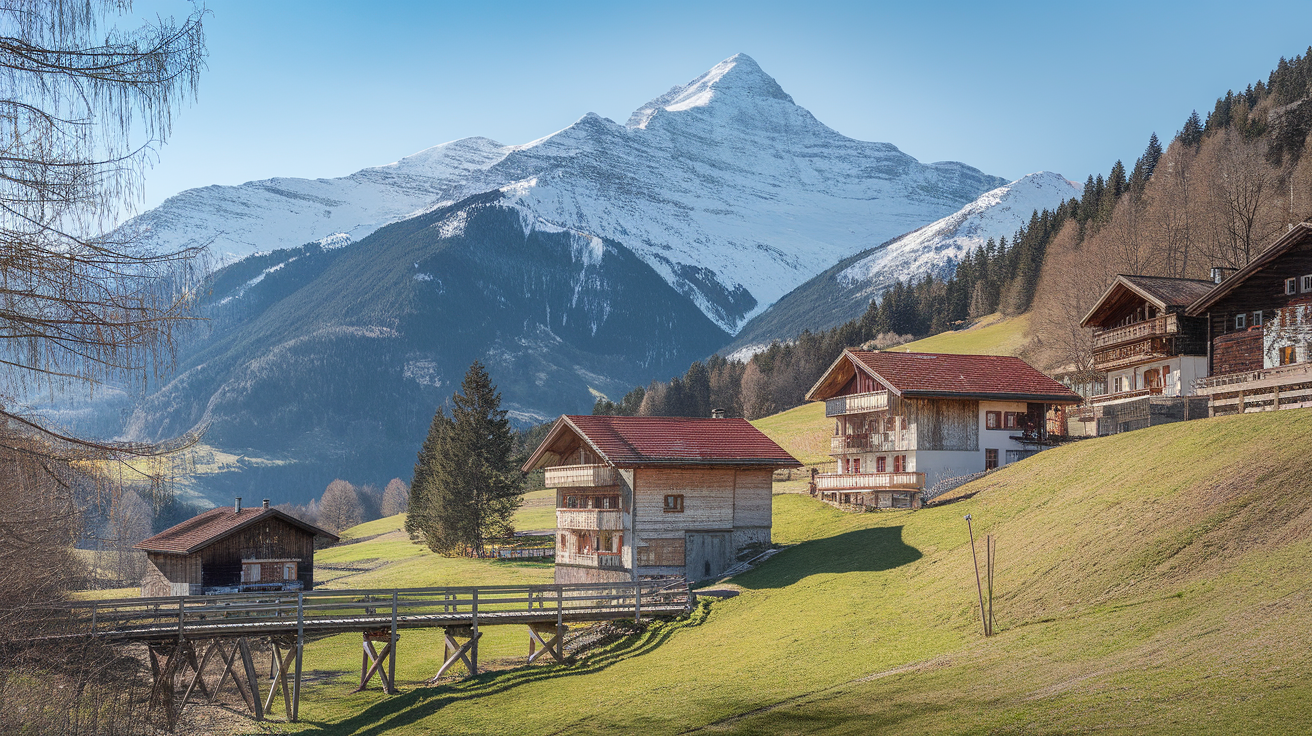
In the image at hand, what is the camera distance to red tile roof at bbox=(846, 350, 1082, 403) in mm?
53906

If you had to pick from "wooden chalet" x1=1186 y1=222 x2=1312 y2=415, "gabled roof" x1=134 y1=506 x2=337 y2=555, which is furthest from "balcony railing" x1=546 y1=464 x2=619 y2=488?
"wooden chalet" x1=1186 y1=222 x2=1312 y2=415

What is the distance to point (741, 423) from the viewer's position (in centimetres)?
5644

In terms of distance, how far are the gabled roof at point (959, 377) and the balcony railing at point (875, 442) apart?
255 cm

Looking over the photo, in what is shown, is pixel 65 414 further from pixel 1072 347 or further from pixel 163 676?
pixel 1072 347

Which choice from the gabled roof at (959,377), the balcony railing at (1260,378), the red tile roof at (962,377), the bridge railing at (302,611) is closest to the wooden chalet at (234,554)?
the bridge railing at (302,611)

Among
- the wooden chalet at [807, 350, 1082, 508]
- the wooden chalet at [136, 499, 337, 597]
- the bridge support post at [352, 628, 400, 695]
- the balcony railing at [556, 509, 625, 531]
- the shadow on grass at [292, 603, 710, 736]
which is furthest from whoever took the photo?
the wooden chalet at [136, 499, 337, 597]

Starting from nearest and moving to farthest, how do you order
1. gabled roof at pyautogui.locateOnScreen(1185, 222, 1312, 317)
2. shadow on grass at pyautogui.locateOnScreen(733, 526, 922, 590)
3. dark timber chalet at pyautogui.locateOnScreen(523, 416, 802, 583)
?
shadow on grass at pyautogui.locateOnScreen(733, 526, 922, 590)
gabled roof at pyautogui.locateOnScreen(1185, 222, 1312, 317)
dark timber chalet at pyautogui.locateOnScreen(523, 416, 802, 583)

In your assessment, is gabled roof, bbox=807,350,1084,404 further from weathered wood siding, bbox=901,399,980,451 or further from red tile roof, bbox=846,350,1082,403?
weathered wood siding, bbox=901,399,980,451

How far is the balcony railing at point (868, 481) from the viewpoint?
53.0 meters

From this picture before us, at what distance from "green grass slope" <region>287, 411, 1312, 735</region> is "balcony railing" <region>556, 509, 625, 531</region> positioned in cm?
1051

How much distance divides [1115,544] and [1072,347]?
63.6 meters

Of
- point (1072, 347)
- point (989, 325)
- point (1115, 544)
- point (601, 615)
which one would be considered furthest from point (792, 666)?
point (989, 325)

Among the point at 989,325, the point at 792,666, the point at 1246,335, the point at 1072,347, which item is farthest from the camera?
the point at 989,325

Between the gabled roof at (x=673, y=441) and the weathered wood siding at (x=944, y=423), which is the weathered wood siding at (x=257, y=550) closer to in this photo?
the gabled roof at (x=673, y=441)
